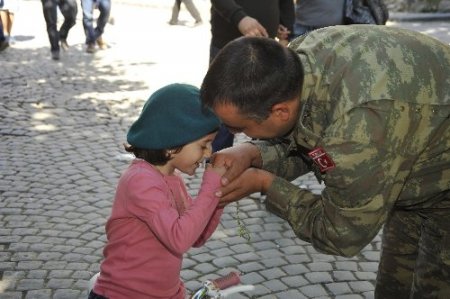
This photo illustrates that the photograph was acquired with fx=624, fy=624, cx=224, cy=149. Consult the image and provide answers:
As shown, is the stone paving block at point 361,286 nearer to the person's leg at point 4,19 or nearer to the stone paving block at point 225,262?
the stone paving block at point 225,262

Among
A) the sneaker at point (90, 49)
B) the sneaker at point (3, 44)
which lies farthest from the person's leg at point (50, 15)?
the sneaker at point (3, 44)

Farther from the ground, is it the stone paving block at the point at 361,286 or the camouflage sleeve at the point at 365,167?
the camouflage sleeve at the point at 365,167

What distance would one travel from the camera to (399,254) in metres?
2.67

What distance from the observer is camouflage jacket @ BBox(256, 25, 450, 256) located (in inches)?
73.9

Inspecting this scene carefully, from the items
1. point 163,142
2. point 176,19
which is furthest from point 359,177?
point 176,19

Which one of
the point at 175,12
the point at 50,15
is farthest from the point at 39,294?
the point at 175,12

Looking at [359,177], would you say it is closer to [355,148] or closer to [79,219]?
[355,148]

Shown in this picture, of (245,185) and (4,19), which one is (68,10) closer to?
(4,19)

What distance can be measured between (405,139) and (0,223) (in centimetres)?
299

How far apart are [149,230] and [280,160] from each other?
676 millimetres

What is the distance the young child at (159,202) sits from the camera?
6.74 ft

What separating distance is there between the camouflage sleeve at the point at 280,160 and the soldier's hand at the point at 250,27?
148 centimetres

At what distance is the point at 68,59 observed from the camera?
32.1ft

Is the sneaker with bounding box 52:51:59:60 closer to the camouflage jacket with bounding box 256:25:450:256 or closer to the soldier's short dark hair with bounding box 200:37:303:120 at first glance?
the camouflage jacket with bounding box 256:25:450:256
